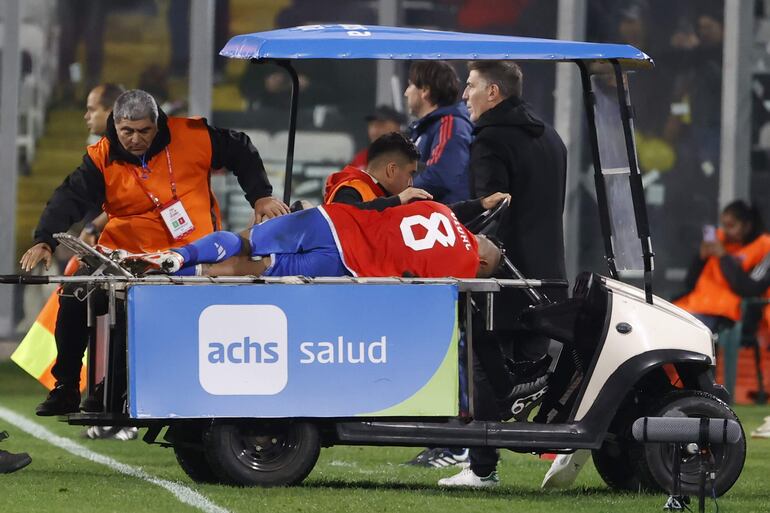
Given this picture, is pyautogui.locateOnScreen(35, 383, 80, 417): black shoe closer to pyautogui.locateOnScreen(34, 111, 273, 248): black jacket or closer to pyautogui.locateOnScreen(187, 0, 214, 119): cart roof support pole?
pyautogui.locateOnScreen(34, 111, 273, 248): black jacket

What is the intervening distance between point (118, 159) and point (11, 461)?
4.87 ft

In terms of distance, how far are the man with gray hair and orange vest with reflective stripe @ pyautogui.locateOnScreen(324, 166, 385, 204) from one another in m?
0.49

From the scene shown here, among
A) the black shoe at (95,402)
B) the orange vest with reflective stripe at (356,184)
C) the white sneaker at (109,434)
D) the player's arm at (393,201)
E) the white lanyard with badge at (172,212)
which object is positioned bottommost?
the white sneaker at (109,434)

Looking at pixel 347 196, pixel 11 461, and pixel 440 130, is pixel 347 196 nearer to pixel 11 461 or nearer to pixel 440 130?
pixel 440 130

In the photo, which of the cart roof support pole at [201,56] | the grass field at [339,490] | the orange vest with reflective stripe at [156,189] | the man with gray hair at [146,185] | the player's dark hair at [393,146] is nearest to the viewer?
the grass field at [339,490]

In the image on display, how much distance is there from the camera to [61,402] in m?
8.89

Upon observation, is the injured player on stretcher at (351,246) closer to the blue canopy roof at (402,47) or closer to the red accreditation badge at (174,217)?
the blue canopy roof at (402,47)

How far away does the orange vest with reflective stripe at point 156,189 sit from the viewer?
30.9ft

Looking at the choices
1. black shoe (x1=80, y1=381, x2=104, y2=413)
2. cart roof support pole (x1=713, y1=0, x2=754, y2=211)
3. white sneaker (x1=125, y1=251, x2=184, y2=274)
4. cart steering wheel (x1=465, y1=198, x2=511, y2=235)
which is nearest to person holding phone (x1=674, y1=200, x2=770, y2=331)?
cart roof support pole (x1=713, y1=0, x2=754, y2=211)

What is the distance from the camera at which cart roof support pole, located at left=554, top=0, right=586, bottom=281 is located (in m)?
17.5

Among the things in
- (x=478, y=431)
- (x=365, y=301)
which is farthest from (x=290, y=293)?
(x=478, y=431)

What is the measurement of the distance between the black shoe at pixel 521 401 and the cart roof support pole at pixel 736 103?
943 cm

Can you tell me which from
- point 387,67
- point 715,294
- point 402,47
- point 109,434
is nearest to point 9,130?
point 387,67

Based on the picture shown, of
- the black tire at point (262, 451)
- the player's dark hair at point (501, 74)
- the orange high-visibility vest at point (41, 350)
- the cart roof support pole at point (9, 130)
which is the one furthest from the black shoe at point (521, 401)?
the cart roof support pole at point (9, 130)
